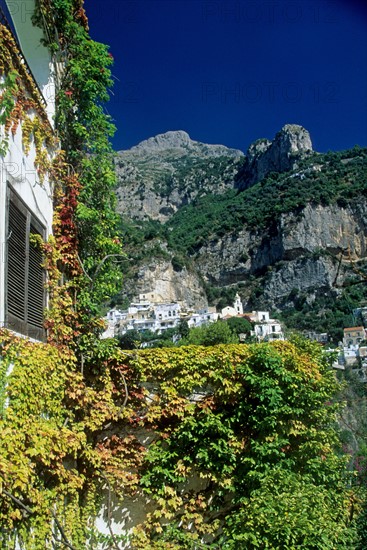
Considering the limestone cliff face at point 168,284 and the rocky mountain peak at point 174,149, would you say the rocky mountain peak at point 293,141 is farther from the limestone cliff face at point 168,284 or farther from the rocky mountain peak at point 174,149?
the rocky mountain peak at point 174,149

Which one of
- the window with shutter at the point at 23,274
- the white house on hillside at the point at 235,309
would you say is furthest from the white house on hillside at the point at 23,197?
the white house on hillside at the point at 235,309

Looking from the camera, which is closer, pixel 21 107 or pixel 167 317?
pixel 21 107

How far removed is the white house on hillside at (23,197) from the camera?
13.0 ft

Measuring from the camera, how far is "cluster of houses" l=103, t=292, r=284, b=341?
244 feet

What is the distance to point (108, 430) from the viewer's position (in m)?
5.89

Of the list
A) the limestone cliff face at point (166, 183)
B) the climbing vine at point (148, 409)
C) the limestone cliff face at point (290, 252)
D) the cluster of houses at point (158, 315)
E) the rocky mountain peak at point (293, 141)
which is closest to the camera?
the climbing vine at point (148, 409)

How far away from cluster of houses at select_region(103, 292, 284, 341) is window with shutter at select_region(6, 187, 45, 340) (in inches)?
2515

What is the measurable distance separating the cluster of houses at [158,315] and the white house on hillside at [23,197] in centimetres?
6353

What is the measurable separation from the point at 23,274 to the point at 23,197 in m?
0.69

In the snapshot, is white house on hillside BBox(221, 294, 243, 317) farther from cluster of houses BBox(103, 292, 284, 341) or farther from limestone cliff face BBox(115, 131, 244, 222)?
limestone cliff face BBox(115, 131, 244, 222)

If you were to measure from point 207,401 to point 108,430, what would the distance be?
1.21m

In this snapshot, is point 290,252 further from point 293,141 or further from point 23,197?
point 23,197

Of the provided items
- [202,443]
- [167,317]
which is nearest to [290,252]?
[167,317]

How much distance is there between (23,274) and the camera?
449 centimetres
